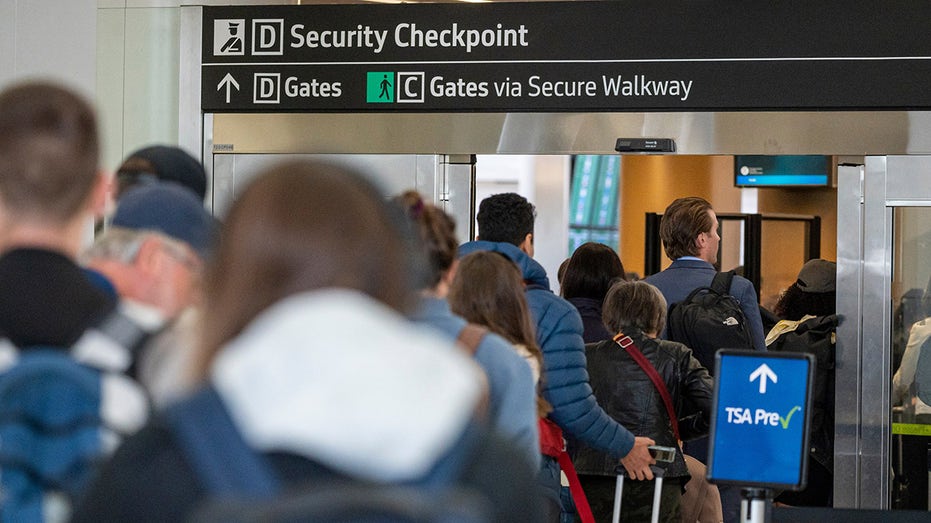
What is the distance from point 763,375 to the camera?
3109 millimetres

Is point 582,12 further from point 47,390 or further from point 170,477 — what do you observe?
point 170,477

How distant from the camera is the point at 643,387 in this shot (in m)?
4.53

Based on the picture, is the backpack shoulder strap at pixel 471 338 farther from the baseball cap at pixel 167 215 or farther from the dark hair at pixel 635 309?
the dark hair at pixel 635 309

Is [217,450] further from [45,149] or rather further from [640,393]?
[640,393]

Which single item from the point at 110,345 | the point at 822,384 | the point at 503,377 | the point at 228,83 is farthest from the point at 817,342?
the point at 110,345

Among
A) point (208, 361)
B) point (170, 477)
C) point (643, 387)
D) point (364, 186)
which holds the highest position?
point (364, 186)

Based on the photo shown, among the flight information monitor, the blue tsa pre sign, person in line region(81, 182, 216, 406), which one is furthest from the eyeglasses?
the flight information monitor

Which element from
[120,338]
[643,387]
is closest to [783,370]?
[643,387]

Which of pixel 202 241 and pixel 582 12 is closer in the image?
pixel 202 241

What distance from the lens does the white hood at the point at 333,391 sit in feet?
3.82

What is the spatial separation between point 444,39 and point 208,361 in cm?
391

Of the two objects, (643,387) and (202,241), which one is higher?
(202,241)

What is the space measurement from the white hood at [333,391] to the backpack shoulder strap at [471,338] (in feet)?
4.35

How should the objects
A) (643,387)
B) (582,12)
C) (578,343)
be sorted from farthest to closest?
(582,12) → (643,387) → (578,343)
